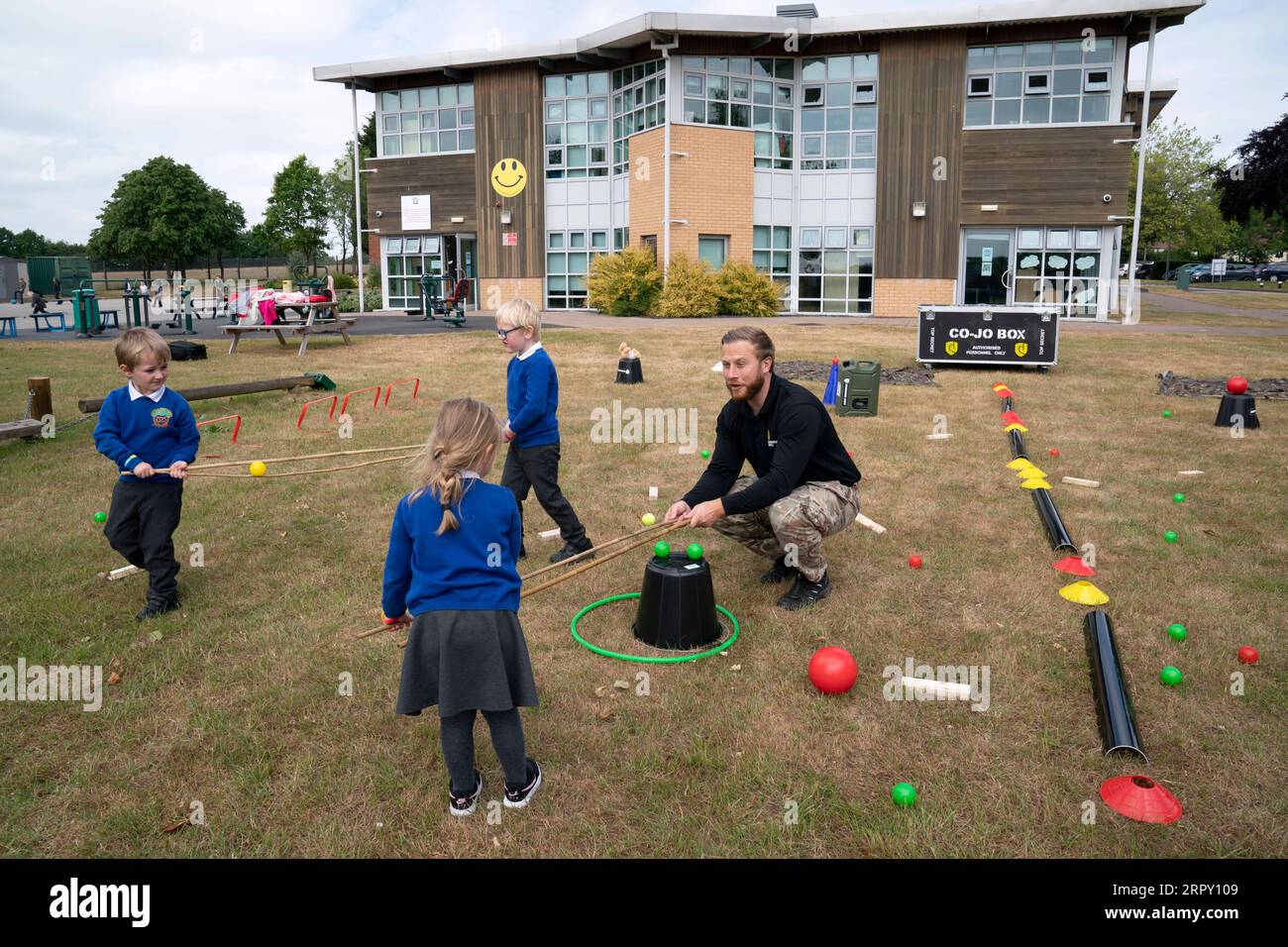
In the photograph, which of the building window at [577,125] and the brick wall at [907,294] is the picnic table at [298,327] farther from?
the brick wall at [907,294]

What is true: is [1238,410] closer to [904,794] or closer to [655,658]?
[655,658]

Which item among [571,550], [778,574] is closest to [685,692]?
[778,574]

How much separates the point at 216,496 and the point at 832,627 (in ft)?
19.1

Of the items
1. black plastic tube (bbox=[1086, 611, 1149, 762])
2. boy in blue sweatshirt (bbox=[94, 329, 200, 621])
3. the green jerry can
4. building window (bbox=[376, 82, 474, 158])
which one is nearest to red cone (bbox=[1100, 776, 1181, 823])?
black plastic tube (bbox=[1086, 611, 1149, 762])

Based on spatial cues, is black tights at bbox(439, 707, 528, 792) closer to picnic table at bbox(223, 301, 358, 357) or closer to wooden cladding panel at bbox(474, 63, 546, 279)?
picnic table at bbox(223, 301, 358, 357)

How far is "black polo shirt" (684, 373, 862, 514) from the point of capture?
17.0 feet

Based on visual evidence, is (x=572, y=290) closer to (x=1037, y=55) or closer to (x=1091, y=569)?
(x=1037, y=55)

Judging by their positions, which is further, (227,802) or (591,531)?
(591,531)

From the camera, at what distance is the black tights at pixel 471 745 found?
11.3 feet

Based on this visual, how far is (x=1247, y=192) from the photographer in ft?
136

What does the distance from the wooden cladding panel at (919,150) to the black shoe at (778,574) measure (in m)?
25.1

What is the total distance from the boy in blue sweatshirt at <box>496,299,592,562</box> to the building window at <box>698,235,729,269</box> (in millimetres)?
23543

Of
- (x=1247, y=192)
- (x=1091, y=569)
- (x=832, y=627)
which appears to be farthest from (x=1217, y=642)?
(x=1247, y=192)

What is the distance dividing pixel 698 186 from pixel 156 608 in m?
25.2
